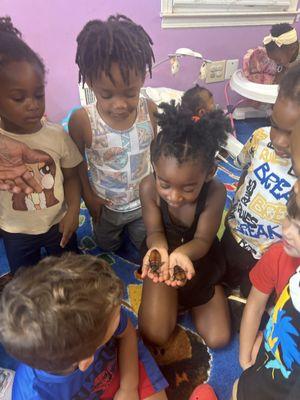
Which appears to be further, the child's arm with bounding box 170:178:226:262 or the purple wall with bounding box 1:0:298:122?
the purple wall with bounding box 1:0:298:122

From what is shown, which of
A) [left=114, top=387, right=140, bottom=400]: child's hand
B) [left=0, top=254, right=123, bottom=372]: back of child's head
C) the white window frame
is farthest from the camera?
the white window frame

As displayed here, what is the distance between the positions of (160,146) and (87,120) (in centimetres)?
33

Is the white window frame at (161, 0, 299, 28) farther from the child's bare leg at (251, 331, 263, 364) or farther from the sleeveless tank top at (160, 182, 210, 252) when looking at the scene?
the child's bare leg at (251, 331, 263, 364)

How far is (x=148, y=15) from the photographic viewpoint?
5.90 feet

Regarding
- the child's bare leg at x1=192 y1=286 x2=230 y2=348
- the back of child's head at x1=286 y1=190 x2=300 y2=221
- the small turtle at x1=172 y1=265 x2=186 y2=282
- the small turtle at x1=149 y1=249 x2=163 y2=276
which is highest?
the back of child's head at x1=286 y1=190 x2=300 y2=221

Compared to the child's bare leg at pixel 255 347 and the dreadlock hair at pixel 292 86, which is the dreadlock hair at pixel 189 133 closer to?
the dreadlock hair at pixel 292 86

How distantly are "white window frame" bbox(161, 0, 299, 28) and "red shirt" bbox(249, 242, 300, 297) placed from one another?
152cm

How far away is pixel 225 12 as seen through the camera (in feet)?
6.22

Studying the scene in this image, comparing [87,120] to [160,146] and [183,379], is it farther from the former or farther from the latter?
[183,379]


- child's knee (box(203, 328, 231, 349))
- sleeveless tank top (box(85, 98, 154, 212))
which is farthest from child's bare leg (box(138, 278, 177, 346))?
sleeveless tank top (box(85, 98, 154, 212))

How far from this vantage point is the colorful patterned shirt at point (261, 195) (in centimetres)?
90

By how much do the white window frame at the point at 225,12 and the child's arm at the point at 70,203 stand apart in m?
1.22

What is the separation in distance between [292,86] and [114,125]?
0.52 metres

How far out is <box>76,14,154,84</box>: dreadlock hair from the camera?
2.93 ft
